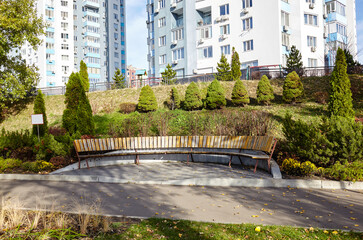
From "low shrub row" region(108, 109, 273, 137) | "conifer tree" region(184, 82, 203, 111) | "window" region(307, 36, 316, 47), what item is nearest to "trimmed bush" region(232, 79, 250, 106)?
"conifer tree" region(184, 82, 203, 111)

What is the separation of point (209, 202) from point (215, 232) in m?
1.91

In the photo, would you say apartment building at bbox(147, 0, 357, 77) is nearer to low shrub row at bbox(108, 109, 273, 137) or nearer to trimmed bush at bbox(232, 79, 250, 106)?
trimmed bush at bbox(232, 79, 250, 106)

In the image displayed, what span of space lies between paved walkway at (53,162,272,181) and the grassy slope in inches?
206

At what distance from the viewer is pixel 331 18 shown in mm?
42656

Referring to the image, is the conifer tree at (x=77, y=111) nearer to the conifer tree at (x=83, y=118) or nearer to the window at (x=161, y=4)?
the conifer tree at (x=83, y=118)

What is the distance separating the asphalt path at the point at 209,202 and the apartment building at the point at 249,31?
2932 cm

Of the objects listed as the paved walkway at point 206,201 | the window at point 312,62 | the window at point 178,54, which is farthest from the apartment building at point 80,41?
the paved walkway at point 206,201

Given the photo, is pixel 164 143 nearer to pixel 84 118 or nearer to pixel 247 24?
pixel 84 118

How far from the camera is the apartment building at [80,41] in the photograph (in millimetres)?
61094

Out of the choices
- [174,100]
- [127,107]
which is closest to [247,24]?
[174,100]

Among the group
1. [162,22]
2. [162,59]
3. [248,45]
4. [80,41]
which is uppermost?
[80,41]

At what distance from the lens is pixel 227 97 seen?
22.8 meters

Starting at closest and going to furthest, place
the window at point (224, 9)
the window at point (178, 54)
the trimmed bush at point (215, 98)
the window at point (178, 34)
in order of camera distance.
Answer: the trimmed bush at point (215, 98)
the window at point (224, 9)
the window at point (178, 54)
the window at point (178, 34)

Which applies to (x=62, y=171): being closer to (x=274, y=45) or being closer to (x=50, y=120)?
(x=50, y=120)
